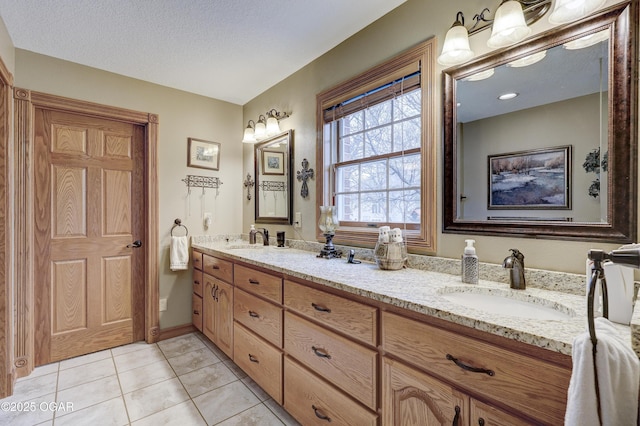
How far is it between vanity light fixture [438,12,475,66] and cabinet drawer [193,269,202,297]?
8.31 ft

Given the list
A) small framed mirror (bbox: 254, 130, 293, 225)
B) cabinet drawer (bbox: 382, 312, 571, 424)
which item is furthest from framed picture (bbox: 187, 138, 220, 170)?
cabinet drawer (bbox: 382, 312, 571, 424)

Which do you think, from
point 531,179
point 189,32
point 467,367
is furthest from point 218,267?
point 531,179

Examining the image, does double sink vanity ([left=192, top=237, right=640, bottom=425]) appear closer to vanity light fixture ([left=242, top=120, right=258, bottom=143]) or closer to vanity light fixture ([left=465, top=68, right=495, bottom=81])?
vanity light fixture ([left=465, top=68, right=495, bottom=81])

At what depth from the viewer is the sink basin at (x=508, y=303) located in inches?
41.1

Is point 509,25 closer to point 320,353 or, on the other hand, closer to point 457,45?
point 457,45

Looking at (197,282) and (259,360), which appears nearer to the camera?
(259,360)

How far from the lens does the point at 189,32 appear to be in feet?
6.39

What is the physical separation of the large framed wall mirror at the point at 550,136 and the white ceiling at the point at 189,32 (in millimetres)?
822

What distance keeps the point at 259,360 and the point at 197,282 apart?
126 cm

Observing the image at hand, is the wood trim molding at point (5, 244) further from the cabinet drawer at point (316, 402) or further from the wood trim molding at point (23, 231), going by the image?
the cabinet drawer at point (316, 402)

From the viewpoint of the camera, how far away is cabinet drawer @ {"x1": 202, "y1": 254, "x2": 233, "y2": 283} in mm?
2184

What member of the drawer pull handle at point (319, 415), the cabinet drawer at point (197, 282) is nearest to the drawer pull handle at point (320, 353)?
the drawer pull handle at point (319, 415)

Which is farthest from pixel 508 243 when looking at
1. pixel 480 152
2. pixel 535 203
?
pixel 480 152

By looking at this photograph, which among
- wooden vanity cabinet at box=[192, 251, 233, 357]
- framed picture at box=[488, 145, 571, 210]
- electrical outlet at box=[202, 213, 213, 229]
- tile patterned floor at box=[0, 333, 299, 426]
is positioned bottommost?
tile patterned floor at box=[0, 333, 299, 426]
